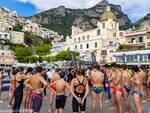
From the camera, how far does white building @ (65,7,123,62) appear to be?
78500 mm

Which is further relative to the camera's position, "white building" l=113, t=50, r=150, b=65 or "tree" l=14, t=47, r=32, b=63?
"tree" l=14, t=47, r=32, b=63

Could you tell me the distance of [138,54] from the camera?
55.9 m

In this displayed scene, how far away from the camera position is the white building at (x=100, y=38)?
78500 millimetres

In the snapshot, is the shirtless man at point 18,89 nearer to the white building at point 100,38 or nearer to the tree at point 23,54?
the white building at point 100,38

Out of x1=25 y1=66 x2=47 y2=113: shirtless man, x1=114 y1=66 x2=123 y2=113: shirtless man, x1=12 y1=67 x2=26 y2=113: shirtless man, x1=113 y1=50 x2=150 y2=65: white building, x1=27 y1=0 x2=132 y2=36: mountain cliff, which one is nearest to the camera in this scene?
x1=25 y1=66 x2=47 y2=113: shirtless man

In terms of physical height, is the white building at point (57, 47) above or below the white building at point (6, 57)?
above

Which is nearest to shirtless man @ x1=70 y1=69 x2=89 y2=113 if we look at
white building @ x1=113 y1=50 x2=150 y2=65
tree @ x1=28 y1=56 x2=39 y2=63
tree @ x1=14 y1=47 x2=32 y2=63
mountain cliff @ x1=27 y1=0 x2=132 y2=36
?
white building @ x1=113 y1=50 x2=150 y2=65

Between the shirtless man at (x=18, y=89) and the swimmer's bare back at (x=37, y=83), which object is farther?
the shirtless man at (x=18, y=89)

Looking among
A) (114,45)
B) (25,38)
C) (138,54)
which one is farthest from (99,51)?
(25,38)

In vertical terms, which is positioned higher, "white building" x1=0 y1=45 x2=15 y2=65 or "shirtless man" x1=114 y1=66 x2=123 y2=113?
"white building" x1=0 y1=45 x2=15 y2=65

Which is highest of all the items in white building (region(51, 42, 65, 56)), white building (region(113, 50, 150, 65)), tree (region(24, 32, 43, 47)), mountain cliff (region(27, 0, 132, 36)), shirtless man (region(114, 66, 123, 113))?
mountain cliff (region(27, 0, 132, 36))

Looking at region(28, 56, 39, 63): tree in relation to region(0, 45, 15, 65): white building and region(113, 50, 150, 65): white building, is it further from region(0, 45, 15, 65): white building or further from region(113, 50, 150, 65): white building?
region(113, 50, 150, 65): white building

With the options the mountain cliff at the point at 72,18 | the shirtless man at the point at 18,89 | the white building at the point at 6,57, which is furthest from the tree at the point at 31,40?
the shirtless man at the point at 18,89

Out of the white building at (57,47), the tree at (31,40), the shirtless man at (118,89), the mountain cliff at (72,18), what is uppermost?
the mountain cliff at (72,18)
